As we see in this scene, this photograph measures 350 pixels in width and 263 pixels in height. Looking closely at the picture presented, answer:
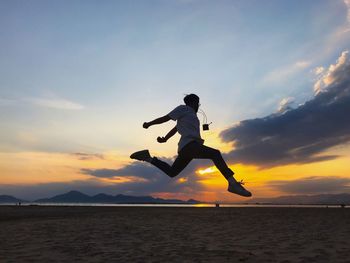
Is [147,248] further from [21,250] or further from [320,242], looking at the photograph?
[320,242]

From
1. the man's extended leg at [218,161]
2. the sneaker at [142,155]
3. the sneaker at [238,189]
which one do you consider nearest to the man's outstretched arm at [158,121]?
the man's extended leg at [218,161]

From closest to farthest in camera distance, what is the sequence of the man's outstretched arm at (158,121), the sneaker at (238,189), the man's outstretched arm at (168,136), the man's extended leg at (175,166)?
the sneaker at (238,189) < the man's outstretched arm at (158,121) < the man's extended leg at (175,166) < the man's outstretched arm at (168,136)

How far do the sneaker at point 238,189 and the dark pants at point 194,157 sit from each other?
200mm

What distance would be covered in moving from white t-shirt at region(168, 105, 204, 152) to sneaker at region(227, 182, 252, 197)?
1.00 metres

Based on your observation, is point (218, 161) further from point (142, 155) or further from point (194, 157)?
point (142, 155)

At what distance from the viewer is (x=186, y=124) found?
7023 mm

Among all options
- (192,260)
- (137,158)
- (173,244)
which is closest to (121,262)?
(192,260)

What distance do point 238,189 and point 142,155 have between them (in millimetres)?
2074

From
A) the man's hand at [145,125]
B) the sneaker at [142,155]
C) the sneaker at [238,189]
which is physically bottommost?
the sneaker at [238,189]

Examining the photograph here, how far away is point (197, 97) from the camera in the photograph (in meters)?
7.29

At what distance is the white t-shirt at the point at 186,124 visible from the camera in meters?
6.97

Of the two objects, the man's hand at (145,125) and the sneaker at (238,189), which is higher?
the man's hand at (145,125)

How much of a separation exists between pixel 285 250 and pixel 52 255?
228 inches

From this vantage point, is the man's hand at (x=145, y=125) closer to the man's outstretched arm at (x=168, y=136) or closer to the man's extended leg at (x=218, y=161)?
the man's outstretched arm at (x=168, y=136)
